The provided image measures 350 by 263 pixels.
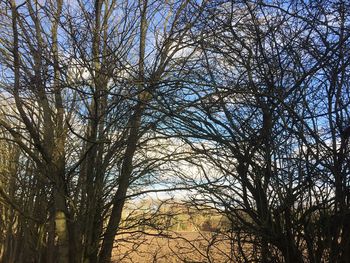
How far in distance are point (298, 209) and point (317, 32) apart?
1.84 m

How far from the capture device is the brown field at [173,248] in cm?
589

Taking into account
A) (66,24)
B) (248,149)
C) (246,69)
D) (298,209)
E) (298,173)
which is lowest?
(298,209)

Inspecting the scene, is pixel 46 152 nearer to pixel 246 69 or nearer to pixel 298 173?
pixel 246 69

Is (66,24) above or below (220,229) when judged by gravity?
above

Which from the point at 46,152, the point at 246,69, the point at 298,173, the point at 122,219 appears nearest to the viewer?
the point at 298,173

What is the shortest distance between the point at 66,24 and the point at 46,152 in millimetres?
2341

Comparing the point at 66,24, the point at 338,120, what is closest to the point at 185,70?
the point at 66,24

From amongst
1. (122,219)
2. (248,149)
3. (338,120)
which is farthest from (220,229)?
(122,219)

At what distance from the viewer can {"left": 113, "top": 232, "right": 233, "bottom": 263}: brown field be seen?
5887mm

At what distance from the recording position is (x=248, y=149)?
4.92 m

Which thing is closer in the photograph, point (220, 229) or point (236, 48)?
point (236, 48)

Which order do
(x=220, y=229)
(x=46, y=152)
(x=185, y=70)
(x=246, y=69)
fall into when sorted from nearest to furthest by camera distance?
1. (x=246, y=69)
2. (x=220, y=229)
3. (x=185, y=70)
4. (x=46, y=152)

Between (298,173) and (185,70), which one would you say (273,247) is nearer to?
(298,173)

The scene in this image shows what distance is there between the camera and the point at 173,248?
829cm
